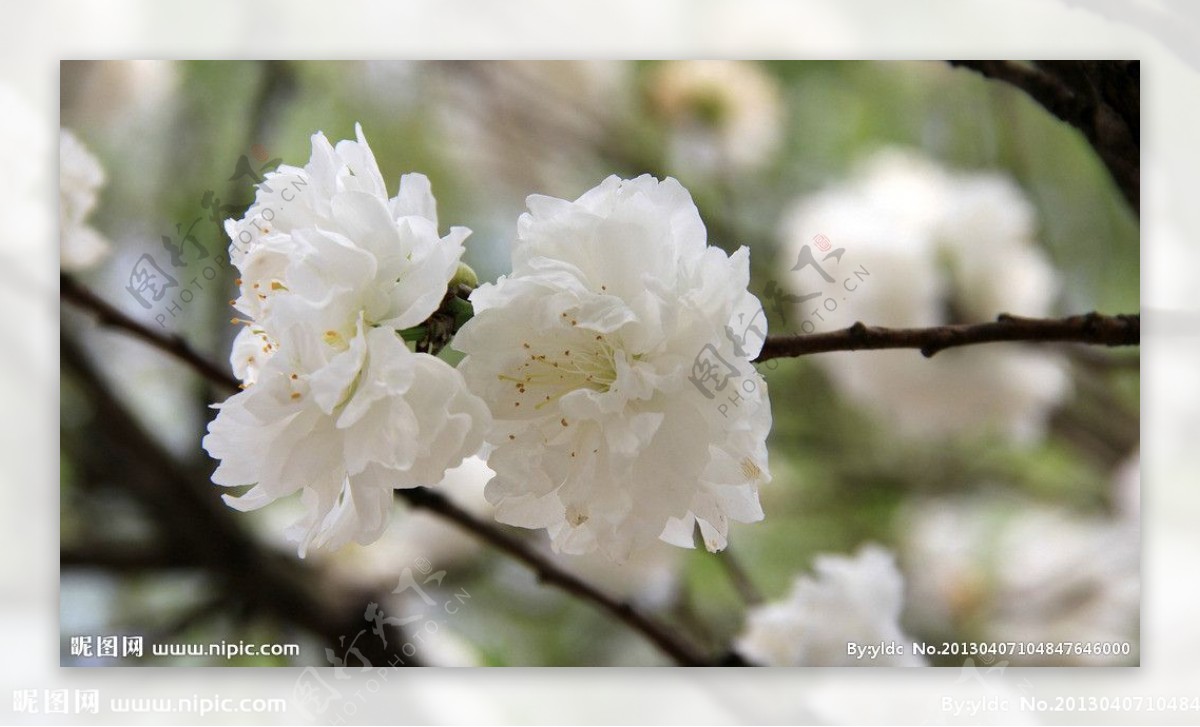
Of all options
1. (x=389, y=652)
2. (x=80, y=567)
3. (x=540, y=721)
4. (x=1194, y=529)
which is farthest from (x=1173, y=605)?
(x=80, y=567)

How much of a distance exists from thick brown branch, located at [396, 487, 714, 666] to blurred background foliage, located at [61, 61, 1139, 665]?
55 millimetres

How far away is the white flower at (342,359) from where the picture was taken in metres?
0.53

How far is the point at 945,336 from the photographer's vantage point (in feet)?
1.93

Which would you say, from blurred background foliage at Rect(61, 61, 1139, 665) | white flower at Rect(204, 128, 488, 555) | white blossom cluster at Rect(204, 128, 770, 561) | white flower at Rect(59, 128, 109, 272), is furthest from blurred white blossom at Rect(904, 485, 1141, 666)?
white flower at Rect(59, 128, 109, 272)

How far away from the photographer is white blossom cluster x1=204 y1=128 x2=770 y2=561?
540 millimetres

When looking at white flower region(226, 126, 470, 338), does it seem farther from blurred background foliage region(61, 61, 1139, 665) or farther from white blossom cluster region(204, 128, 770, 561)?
blurred background foliage region(61, 61, 1139, 665)

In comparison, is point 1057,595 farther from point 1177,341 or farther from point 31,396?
point 31,396

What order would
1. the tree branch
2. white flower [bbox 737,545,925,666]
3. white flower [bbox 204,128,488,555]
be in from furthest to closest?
white flower [bbox 737,545,925,666]
the tree branch
white flower [bbox 204,128,488,555]

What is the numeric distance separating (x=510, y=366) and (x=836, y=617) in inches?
24.2

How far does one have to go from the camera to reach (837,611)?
104 cm

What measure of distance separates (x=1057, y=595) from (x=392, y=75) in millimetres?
854

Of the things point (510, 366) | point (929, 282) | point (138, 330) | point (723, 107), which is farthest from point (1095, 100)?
point (138, 330)

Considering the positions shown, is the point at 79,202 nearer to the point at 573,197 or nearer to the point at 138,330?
the point at 138,330

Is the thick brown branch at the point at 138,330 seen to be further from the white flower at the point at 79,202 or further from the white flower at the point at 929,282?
the white flower at the point at 929,282
